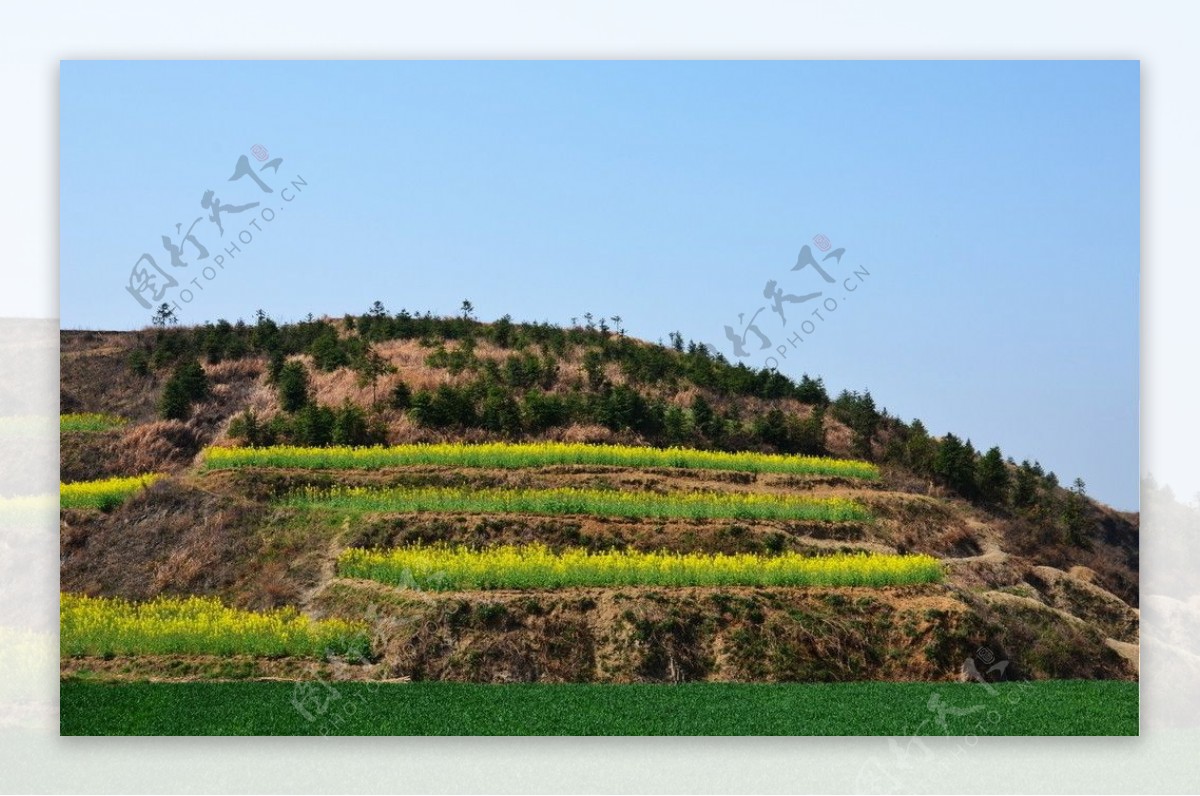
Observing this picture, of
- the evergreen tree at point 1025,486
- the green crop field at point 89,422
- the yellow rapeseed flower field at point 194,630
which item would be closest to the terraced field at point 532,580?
the yellow rapeseed flower field at point 194,630

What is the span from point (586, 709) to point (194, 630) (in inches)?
120

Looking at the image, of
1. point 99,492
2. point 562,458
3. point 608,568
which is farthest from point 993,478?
point 99,492

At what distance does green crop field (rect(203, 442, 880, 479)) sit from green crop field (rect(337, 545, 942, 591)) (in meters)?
0.85

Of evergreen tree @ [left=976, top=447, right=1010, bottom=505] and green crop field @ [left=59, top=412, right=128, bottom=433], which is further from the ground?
green crop field @ [left=59, top=412, right=128, bottom=433]

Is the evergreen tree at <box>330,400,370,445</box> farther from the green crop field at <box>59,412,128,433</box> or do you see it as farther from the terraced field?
the green crop field at <box>59,412,128,433</box>

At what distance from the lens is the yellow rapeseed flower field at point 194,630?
31.3ft

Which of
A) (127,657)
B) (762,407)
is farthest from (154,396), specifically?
(762,407)

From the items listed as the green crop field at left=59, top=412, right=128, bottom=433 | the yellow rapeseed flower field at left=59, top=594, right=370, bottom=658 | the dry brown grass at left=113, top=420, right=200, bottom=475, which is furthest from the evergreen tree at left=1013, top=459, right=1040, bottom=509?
the green crop field at left=59, top=412, right=128, bottom=433

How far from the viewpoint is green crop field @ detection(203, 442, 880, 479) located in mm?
10930

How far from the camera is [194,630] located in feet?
31.9

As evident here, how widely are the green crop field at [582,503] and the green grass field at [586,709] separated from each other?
5.46 ft

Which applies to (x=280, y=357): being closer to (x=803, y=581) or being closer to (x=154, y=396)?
(x=154, y=396)

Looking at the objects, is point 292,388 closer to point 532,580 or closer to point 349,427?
point 349,427

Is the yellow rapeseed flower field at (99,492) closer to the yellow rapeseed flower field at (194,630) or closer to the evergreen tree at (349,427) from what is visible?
the yellow rapeseed flower field at (194,630)
